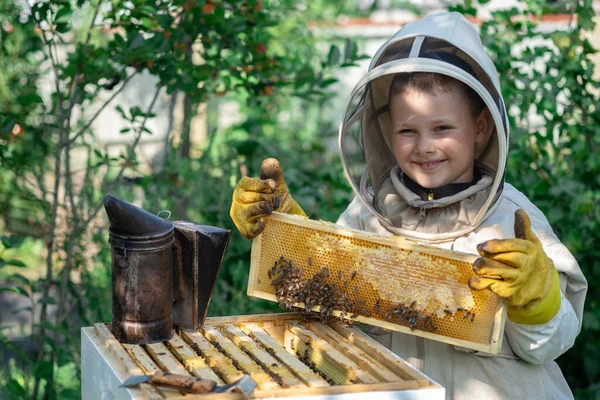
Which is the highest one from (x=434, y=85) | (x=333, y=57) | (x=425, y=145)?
(x=333, y=57)

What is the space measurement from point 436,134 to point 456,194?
0.20m

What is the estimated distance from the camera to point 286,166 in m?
5.01

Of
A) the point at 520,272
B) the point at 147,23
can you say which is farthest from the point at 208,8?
the point at 520,272

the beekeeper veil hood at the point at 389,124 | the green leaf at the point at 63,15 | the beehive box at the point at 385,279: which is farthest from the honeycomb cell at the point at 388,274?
the green leaf at the point at 63,15

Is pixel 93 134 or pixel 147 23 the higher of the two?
pixel 147 23

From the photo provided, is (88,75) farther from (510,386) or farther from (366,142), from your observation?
(510,386)

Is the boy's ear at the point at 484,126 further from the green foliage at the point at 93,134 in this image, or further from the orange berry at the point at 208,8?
the orange berry at the point at 208,8

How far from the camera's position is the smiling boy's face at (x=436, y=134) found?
2.46 m

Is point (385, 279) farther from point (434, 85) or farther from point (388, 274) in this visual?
point (434, 85)

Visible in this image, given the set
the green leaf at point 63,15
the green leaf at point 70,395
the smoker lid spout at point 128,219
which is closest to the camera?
the smoker lid spout at point 128,219

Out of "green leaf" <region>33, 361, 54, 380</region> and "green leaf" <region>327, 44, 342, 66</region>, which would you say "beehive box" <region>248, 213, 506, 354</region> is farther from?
"green leaf" <region>327, 44, 342, 66</region>

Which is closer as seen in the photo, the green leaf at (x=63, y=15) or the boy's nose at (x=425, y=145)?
the boy's nose at (x=425, y=145)

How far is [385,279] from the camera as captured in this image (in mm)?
2330

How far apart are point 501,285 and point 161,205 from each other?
8.87 feet
